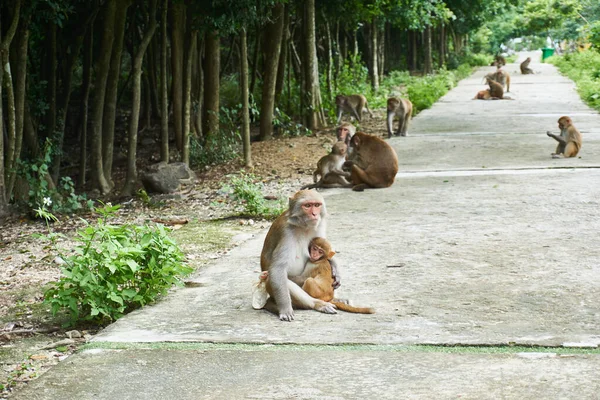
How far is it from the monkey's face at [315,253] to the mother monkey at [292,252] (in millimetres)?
46

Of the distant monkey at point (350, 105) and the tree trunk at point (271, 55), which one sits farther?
the distant monkey at point (350, 105)

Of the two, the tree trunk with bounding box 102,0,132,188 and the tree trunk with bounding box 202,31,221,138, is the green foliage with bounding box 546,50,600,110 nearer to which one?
the tree trunk with bounding box 202,31,221,138

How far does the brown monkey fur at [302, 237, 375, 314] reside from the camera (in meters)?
5.12

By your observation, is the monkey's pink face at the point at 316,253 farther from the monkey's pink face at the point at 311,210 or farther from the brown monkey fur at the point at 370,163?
the brown monkey fur at the point at 370,163

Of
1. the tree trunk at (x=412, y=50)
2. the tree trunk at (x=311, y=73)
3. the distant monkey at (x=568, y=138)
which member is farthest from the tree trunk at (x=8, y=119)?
the tree trunk at (x=412, y=50)

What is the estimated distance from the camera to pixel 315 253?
16.7 ft

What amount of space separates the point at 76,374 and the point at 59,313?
5.25ft

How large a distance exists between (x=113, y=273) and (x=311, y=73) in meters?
12.0

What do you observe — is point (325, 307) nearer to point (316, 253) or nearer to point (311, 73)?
point (316, 253)

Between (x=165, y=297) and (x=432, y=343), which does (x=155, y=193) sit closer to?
(x=165, y=297)

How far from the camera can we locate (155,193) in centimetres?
1208

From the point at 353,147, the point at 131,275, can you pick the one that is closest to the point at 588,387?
the point at 131,275

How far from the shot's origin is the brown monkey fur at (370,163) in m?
10.2

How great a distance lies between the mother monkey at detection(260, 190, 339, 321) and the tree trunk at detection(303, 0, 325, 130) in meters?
11.6
